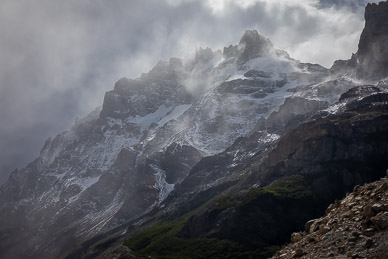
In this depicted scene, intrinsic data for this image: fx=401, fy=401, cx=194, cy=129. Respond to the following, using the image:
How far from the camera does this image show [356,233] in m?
24.7

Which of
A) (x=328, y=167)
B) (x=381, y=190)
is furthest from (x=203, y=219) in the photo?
(x=381, y=190)

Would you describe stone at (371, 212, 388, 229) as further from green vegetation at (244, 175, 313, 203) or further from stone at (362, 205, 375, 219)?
green vegetation at (244, 175, 313, 203)

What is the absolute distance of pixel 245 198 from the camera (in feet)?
535

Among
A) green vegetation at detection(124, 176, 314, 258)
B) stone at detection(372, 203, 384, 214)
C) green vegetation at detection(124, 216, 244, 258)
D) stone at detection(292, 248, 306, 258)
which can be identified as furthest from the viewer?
green vegetation at detection(124, 216, 244, 258)

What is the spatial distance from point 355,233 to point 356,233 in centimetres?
6

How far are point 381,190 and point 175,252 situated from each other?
12500 centimetres

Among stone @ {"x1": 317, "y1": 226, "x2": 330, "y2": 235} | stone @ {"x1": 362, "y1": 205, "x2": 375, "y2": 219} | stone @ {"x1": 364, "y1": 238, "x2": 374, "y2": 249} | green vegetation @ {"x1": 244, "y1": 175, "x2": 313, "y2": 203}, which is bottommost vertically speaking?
green vegetation @ {"x1": 244, "y1": 175, "x2": 313, "y2": 203}

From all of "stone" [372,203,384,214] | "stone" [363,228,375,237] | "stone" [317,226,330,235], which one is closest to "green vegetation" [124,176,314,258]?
"stone" [317,226,330,235]

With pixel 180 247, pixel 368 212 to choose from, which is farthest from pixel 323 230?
pixel 180 247

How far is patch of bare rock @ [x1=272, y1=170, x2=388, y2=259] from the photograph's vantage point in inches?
891

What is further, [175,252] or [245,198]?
[245,198]

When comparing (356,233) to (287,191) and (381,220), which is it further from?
(287,191)

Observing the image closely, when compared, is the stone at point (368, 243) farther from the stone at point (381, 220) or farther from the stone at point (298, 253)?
the stone at point (298, 253)

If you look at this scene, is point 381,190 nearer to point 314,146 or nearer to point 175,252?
point 175,252
